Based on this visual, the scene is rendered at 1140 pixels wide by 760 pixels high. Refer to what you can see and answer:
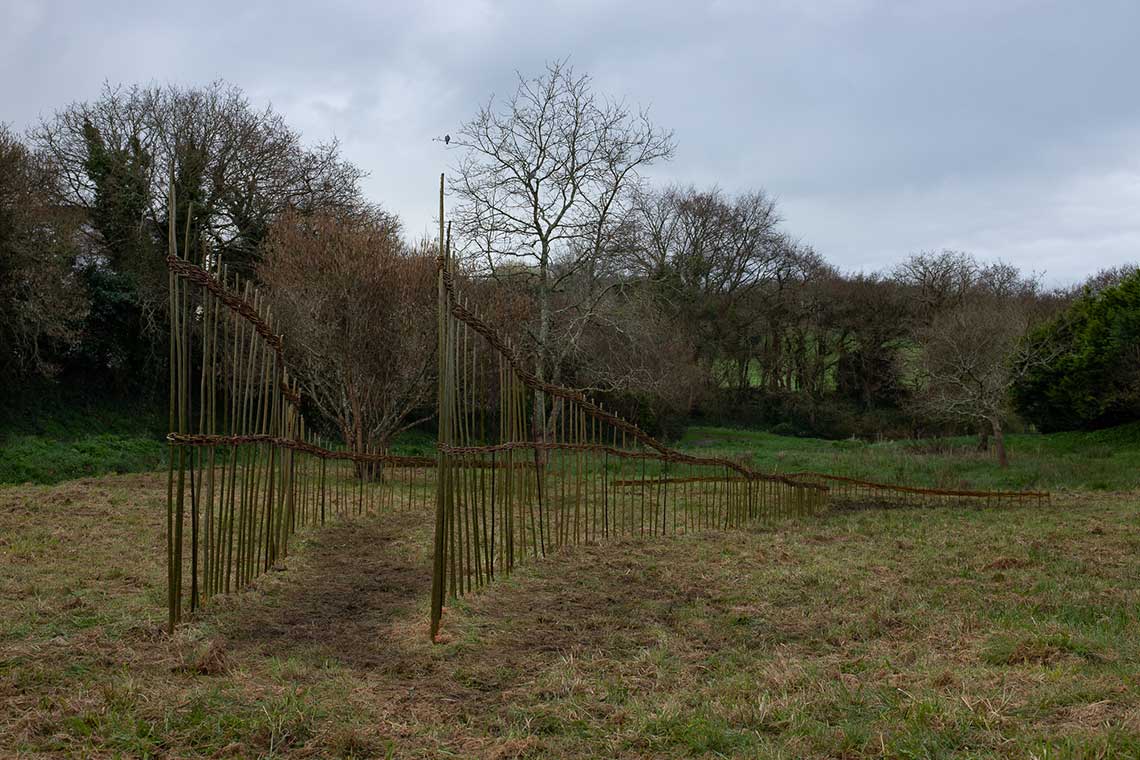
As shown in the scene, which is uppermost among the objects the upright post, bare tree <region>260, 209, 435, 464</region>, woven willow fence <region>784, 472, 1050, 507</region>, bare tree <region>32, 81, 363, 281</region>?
bare tree <region>32, 81, 363, 281</region>

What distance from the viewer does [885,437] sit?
1070 inches

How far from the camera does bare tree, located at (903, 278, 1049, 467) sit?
17.9 meters

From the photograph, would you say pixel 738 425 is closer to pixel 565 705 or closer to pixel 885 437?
pixel 885 437

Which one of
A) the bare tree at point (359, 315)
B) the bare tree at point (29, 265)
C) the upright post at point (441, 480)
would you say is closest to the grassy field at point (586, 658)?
the upright post at point (441, 480)

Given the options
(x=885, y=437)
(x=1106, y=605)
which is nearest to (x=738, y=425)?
(x=885, y=437)

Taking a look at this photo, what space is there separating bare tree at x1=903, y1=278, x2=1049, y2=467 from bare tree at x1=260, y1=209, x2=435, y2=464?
11352mm

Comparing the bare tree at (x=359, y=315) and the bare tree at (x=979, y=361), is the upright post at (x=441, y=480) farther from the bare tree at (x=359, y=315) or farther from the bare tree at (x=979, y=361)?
the bare tree at (x=979, y=361)

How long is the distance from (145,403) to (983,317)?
1977cm

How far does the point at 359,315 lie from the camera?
44.2 feet

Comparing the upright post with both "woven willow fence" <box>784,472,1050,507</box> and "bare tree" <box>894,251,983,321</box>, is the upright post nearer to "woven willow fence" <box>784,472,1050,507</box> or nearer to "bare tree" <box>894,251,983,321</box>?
"woven willow fence" <box>784,472,1050,507</box>

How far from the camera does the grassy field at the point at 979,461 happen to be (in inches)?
601

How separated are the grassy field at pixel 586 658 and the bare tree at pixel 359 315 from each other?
6081 millimetres

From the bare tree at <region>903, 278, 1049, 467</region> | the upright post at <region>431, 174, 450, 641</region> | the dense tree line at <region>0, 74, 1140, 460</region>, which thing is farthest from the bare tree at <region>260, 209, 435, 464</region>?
the bare tree at <region>903, 278, 1049, 467</region>

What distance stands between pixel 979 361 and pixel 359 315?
44.9ft
